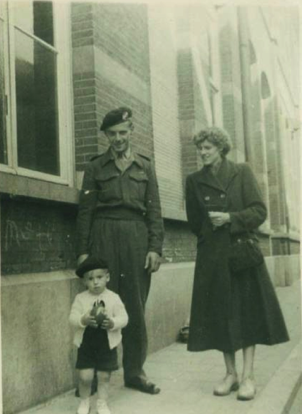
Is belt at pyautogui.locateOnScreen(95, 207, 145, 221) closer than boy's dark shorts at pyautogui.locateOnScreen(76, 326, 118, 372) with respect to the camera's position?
No

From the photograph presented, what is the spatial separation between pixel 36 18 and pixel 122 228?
1.99 meters

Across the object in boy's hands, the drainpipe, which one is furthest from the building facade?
the object in boy's hands

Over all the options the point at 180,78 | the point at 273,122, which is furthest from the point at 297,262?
the point at 180,78

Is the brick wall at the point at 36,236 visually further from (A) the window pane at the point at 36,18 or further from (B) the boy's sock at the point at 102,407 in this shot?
(A) the window pane at the point at 36,18

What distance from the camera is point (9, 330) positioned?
3574 mm

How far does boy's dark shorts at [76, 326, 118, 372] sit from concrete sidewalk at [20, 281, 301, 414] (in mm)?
393

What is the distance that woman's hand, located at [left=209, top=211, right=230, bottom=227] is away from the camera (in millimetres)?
4031

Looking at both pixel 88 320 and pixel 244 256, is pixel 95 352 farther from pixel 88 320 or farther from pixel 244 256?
pixel 244 256

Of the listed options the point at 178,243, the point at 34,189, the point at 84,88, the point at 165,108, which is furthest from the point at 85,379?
the point at 165,108

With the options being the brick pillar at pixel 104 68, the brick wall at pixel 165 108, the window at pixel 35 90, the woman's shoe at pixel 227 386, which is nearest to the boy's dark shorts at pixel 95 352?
the woman's shoe at pixel 227 386

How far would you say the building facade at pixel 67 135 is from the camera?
3.80 metres

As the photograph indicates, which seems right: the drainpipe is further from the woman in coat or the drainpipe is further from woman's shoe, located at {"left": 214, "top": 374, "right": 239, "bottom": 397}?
woman's shoe, located at {"left": 214, "top": 374, "right": 239, "bottom": 397}

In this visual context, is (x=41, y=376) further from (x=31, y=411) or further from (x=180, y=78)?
(x=180, y=78)

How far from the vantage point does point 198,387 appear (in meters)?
4.34
